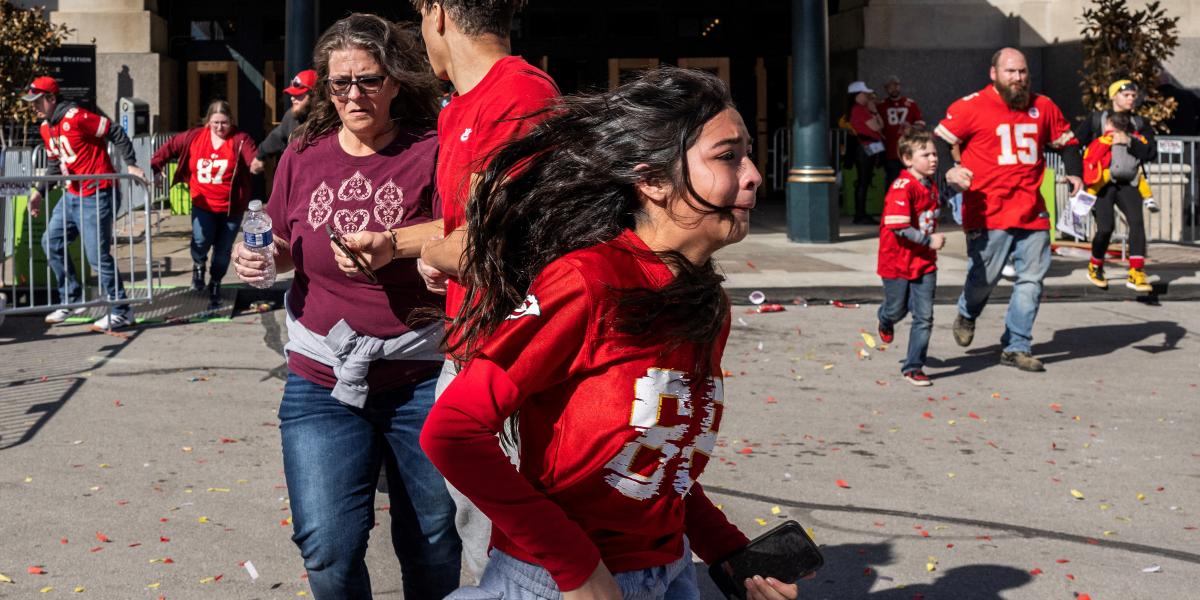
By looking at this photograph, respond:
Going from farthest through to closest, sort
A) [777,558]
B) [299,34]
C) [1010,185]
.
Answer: [299,34], [1010,185], [777,558]

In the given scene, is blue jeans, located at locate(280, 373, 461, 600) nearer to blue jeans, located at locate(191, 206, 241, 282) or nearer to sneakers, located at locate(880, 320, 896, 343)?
sneakers, located at locate(880, 320, 896, 343)

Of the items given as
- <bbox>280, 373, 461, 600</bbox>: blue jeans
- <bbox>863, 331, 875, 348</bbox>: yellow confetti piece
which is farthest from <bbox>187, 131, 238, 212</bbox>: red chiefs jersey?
<bbox>280, 373, 461, 600</bbox>: blue jeans

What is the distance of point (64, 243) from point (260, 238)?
8.20 meters

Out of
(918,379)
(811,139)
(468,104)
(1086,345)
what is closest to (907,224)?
(918,379)

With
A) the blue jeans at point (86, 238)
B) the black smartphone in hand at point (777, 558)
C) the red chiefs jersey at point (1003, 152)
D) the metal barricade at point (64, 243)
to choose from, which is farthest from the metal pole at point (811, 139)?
the black smartphone in hand at point (777, 558)

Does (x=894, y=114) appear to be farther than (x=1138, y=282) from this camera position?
Yes

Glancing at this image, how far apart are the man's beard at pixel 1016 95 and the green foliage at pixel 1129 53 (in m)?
9.83

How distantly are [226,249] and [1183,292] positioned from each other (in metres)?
8.49

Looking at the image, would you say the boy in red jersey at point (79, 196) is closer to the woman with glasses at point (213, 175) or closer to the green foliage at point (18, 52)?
the woman with glasses at point (213, 175)

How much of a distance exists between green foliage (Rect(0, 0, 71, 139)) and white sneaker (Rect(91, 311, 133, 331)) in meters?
8.96

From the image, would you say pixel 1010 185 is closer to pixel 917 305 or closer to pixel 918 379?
pixel 917 305

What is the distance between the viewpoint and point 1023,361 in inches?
375

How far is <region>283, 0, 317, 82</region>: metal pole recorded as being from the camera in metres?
15.3

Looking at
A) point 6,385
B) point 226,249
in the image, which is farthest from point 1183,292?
point 6,385
